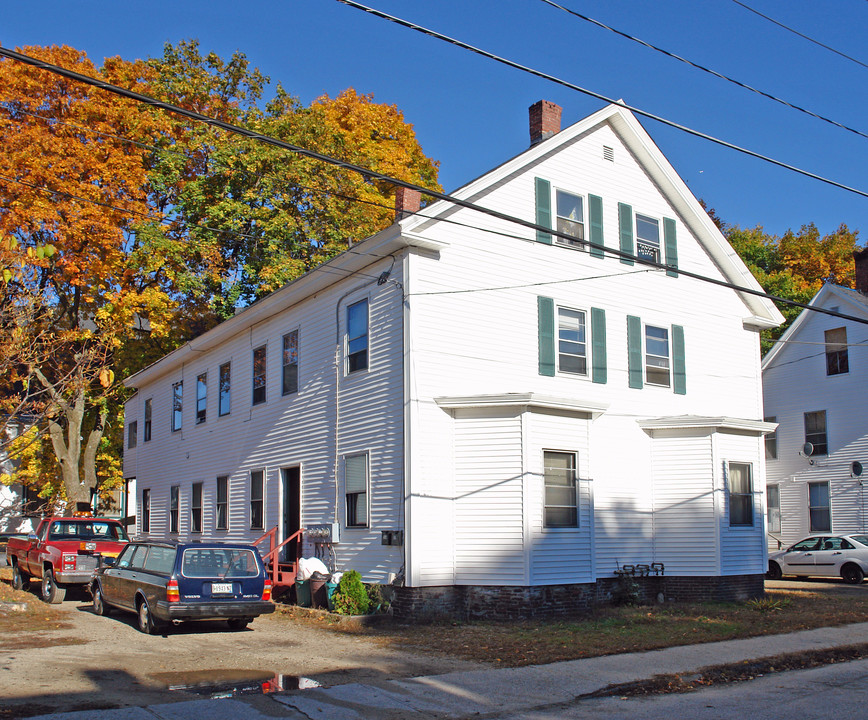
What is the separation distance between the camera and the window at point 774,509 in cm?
3303

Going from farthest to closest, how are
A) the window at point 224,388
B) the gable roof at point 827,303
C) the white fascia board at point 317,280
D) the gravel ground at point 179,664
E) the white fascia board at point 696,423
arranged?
the gable roof at point 827,303, the window at point 224,388, the white fascia board at point 696,423, the white fascia board at point 317,280, the gravel ground at point 179,664

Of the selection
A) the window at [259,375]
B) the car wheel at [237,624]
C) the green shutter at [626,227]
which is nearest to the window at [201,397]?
the window at [259,375]

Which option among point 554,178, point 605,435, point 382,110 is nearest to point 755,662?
point 605,435

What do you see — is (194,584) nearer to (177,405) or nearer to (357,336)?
(357,336)

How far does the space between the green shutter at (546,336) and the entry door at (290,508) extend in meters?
6.52

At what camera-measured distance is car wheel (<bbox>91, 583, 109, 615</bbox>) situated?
1627 cm

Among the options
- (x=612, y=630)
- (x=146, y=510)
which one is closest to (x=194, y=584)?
(x=612, y=630)

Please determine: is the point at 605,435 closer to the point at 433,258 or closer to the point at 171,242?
the point at 433,258

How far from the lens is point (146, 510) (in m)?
29.6

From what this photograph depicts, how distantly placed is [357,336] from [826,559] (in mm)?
17311

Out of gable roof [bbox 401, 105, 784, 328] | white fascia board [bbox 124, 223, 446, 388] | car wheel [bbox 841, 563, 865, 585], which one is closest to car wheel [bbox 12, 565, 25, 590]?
white fascia board [bbox 124, 223, 446, 388]

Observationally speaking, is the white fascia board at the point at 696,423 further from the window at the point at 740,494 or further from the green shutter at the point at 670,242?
the green shutter at the point at 670,242

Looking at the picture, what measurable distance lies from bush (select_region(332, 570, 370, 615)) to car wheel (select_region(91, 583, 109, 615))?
13.9 ft

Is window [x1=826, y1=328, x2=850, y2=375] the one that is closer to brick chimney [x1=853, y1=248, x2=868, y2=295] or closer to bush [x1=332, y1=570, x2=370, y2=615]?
brick chimney [x1=853, y1=248, x2=868, y2=295]
